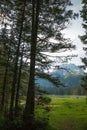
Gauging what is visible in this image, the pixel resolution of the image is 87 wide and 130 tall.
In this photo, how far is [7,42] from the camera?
18234mm

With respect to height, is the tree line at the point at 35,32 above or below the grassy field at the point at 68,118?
above

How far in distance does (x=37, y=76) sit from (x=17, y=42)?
2.92 metres

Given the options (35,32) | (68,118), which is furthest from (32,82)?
(68,118)

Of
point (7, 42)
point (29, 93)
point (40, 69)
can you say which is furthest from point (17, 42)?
point (29, 93)

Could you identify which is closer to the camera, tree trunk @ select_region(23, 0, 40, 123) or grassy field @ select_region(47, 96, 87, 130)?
tree trunk @ select_region(23, 0, 40, 123)

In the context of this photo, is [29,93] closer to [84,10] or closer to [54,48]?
[54,48]

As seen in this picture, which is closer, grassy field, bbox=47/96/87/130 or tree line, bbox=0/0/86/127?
tree line, bbox=0/0/86/127

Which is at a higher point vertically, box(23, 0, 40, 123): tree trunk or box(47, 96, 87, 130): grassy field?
box(23, 0, 40, 123): tree trunk

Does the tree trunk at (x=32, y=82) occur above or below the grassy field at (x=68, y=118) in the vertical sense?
above

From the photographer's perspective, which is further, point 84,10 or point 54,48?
point 84,10

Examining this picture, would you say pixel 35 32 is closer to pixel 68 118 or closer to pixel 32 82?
pixel 32 82

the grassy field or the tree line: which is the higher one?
the tree line

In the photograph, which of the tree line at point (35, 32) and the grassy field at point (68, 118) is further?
the grassy field at point (68, 118)

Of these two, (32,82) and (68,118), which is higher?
(32,82)
